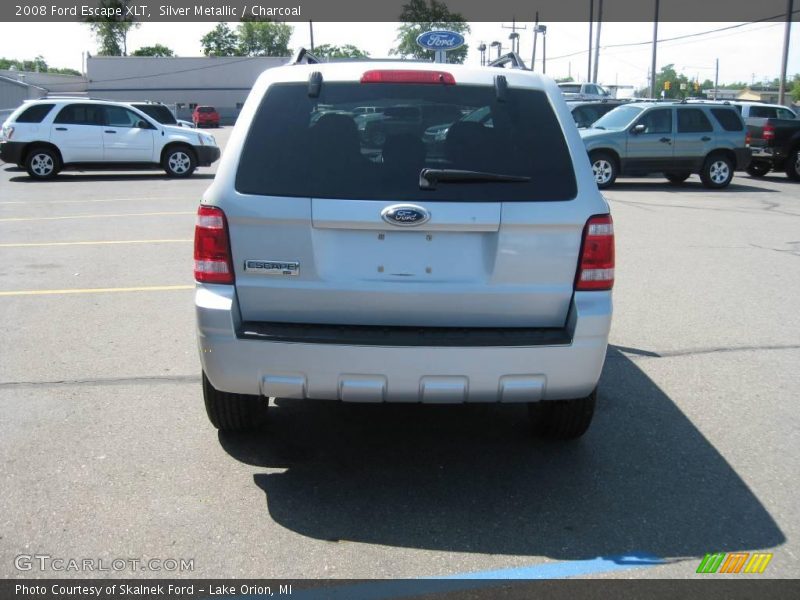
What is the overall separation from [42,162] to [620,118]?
1360cm

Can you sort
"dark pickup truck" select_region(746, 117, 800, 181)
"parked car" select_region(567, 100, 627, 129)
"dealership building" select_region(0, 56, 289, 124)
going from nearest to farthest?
"dark pickup truck" select_region(746, 117, 800, 181)
"parked car" select_region(567, 100, 627, 129)
"dealership building" select_region(0, 56, 289, 124)

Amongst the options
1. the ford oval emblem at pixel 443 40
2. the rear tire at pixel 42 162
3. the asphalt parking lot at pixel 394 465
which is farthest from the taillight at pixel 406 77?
the rear tire at pixel 42 162

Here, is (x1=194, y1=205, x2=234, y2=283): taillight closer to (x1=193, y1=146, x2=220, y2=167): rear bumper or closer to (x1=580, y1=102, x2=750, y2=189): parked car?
(x1=580, y1=102, x2=750, y2=189): parked car

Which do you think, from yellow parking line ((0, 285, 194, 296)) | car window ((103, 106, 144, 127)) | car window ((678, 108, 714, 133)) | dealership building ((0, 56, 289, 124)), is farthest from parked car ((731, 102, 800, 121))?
dealership building ((0, 56, 289, 124))

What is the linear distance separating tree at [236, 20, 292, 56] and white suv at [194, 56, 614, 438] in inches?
5270

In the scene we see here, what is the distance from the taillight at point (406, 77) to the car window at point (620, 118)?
15683 mm

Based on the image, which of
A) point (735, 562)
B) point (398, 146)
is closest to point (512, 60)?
point (398, 146)

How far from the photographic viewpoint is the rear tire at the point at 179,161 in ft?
67.5

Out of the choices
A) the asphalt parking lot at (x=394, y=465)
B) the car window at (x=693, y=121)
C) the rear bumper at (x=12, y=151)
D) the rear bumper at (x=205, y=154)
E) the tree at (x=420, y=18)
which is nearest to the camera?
the asphalt parking lot at (x=394, y=465)

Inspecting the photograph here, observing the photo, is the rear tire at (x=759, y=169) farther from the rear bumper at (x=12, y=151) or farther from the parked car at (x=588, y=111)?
the rear bumper at (x=12, y=151)

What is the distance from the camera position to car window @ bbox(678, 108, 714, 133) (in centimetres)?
1902

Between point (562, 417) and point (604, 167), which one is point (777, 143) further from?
point (562, 417)

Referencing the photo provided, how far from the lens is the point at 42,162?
19797 millimetres

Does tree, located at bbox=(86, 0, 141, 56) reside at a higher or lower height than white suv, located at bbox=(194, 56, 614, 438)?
higher
